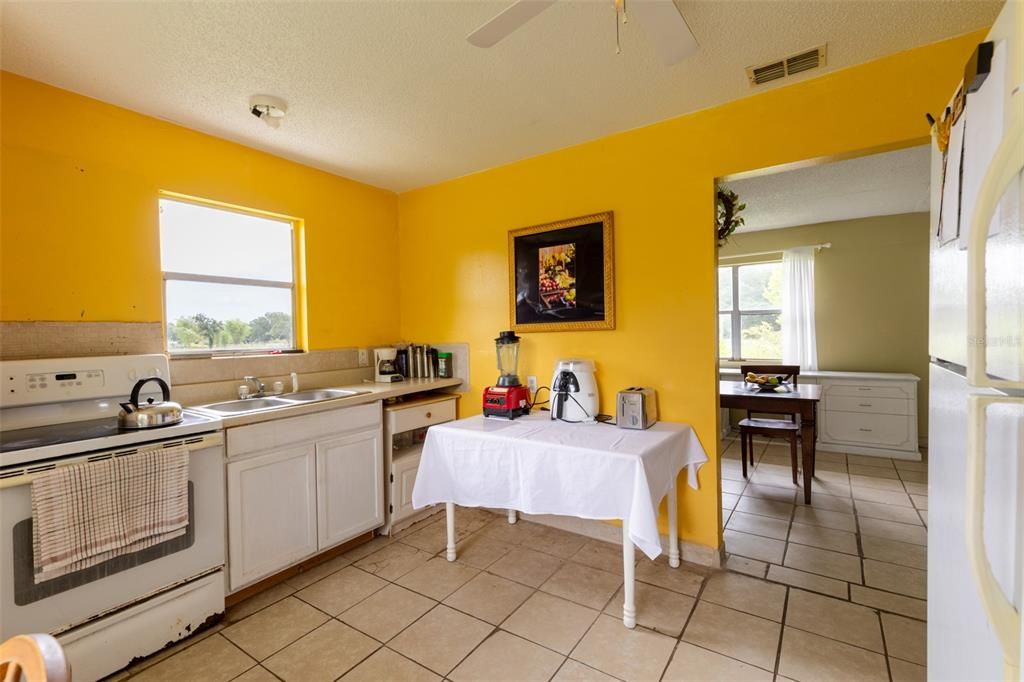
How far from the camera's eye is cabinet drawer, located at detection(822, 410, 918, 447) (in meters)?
4.16

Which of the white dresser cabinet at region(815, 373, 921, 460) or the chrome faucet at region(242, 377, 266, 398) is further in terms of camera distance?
the white dresser cabinet at region(815, 373, 921, 460)

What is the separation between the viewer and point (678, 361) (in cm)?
250

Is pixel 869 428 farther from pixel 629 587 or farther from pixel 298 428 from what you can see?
pixel 298 428

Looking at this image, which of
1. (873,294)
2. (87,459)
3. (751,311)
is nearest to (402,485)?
(87,459)

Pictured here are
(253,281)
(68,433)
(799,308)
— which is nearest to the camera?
(68,433)

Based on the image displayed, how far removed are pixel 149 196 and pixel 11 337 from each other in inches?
35.0

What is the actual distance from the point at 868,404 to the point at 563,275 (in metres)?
3.58

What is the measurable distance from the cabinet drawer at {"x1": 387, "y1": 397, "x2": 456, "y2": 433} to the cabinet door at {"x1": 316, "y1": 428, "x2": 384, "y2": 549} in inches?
5.0

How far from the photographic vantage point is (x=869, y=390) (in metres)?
4.30

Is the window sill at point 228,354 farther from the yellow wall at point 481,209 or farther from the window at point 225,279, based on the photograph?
the yellow wall at point 481,209

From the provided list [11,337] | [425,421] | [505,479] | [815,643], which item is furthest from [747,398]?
[11,337]

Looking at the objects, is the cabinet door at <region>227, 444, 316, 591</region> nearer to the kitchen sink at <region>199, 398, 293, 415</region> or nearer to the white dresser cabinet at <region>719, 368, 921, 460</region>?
the kitchen sink at <region>199, 398, 293, 415</region>

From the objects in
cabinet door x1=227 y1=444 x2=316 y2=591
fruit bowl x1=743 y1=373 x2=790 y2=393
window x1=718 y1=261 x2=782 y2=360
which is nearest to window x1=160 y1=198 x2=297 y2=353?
cabinet door x1=227 y1=444 x2=316 y2=591

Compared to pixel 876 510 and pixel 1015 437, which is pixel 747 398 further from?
pixel 1015 437
